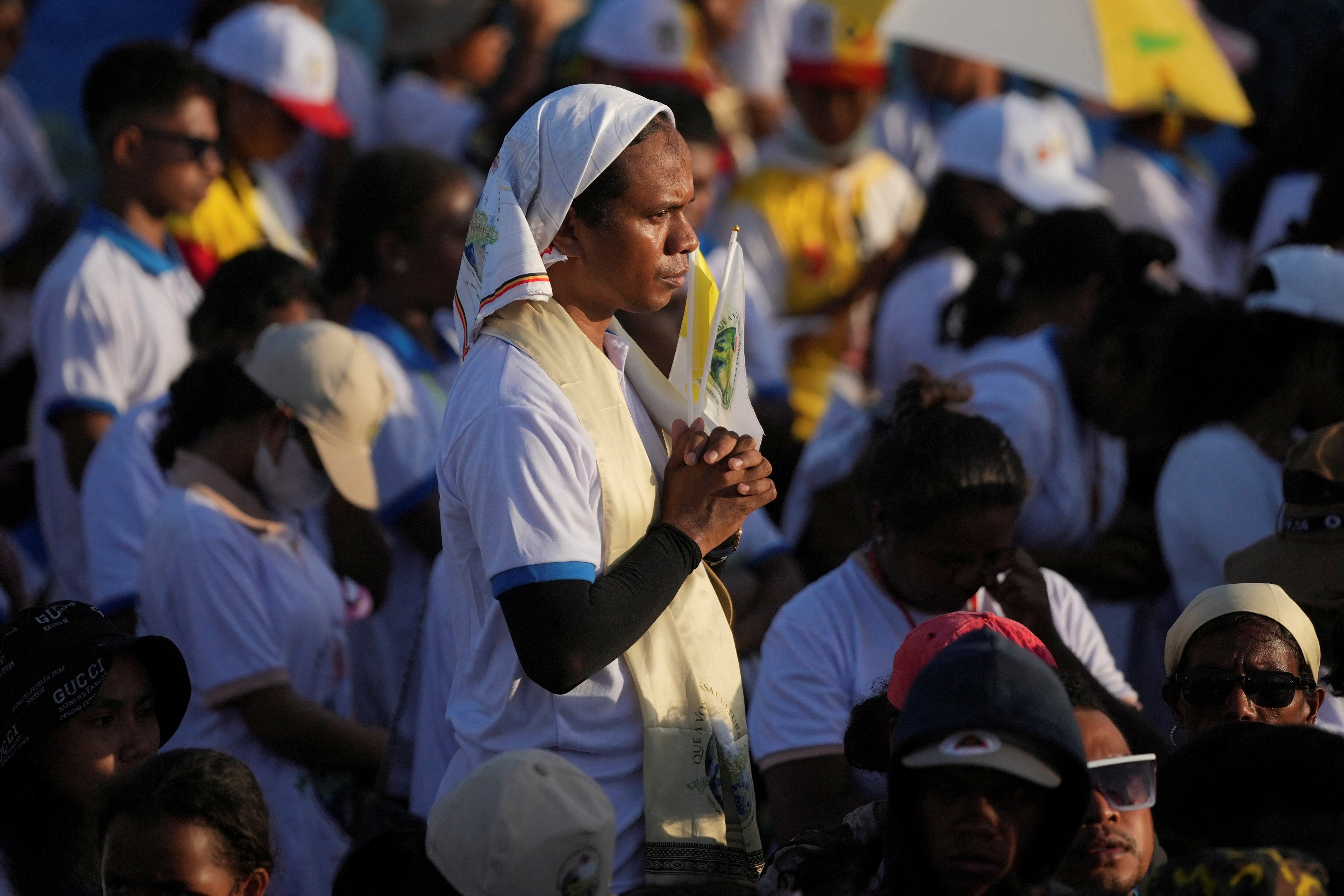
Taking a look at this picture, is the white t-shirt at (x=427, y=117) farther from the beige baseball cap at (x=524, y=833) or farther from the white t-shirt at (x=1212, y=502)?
the beige baseball cap at (x=524, y=833)

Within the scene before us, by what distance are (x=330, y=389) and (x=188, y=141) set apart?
5.70ft

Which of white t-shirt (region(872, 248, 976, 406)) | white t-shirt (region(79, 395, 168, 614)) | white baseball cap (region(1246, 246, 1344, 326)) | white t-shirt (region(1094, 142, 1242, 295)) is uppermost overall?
white baseball cap (region(1246, 246, 1344, 326))

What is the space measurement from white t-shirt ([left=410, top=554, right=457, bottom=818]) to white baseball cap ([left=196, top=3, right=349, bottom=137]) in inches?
110

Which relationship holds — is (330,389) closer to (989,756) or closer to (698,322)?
(698,322)

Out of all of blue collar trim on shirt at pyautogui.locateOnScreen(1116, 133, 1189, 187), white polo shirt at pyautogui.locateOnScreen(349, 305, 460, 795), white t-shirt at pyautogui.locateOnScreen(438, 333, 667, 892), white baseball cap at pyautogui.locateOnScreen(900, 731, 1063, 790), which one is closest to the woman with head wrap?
white t-shirt at pyautogui.locateOnScreen(438, 333, 667, 892)

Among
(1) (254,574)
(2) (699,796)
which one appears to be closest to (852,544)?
(1) (254,574)

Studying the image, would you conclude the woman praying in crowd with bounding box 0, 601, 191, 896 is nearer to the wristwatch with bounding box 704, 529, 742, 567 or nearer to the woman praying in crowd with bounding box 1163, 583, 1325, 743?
the wristwatch with bounding box 704, 529, 742, 567

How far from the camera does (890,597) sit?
3.55 metres

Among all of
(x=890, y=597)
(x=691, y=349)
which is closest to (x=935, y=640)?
(x=691, y=349)

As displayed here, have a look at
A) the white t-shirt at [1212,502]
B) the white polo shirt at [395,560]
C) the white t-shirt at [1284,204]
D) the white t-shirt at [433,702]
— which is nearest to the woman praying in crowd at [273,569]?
the white t-shirt at [433,702]

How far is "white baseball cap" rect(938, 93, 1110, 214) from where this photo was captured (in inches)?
255

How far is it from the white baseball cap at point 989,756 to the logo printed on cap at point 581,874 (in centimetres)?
50

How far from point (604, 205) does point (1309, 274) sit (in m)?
2.33

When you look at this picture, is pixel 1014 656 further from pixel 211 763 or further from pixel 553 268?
pixel 211 763
